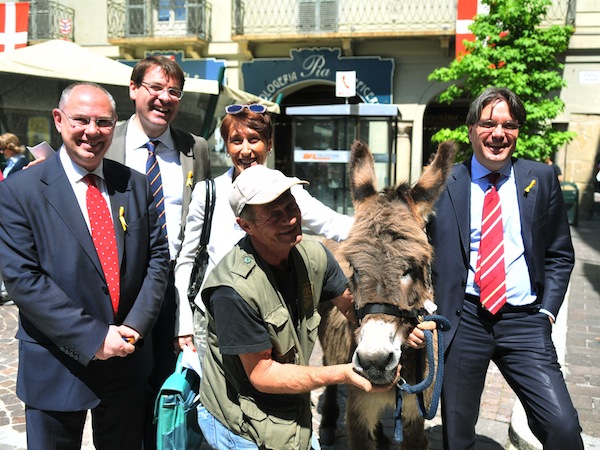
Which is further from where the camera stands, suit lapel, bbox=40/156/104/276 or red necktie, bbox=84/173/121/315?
red necktie, bbox=84/173/121/315

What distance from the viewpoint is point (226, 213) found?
9.78ft

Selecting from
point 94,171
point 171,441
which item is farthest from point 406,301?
point 94,171

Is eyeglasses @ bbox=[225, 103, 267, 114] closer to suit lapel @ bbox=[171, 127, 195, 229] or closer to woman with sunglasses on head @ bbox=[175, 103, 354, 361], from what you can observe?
woman with sunglasses on head @ bbox=[175, 103, 354, 361]

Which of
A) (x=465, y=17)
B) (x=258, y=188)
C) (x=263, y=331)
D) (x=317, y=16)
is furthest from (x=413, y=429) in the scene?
(x=317, y=16)

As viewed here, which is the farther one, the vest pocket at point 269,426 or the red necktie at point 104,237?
the red necktie at point 104,237

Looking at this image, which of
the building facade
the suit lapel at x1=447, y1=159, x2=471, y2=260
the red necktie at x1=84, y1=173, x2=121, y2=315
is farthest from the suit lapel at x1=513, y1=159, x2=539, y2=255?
the building facade

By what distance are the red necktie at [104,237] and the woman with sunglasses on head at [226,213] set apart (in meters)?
0.46

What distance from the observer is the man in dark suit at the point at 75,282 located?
2.38 metres

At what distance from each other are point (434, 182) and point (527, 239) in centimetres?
57

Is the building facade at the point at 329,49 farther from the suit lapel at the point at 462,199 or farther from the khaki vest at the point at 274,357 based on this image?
the khaki vest at the point at 274,357

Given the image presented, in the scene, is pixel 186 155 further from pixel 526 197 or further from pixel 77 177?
pixel 526 197

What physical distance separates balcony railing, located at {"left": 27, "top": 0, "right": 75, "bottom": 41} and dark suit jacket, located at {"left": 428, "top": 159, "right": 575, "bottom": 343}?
21230 millimetres

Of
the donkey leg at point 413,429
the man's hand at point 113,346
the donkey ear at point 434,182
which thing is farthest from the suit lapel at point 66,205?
the donkey leg at point 413,429

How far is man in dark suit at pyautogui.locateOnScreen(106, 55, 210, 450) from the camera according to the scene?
10.3 feet
